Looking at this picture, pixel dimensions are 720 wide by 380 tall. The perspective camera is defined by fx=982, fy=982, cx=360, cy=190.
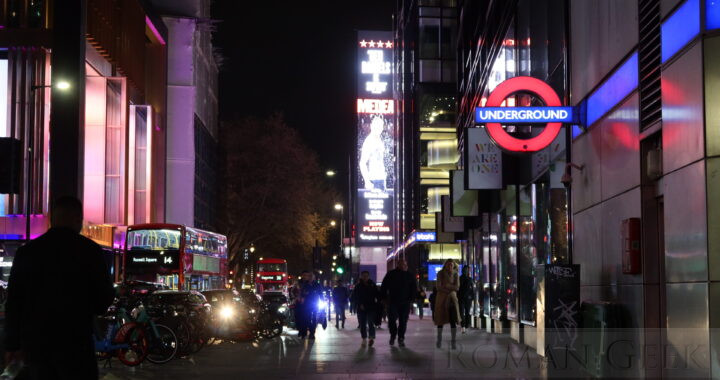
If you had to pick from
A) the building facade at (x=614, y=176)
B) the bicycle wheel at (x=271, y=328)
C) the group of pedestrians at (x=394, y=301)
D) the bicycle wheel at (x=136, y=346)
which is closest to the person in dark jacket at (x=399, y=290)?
the group of pedestrians at (x=394, y=301)

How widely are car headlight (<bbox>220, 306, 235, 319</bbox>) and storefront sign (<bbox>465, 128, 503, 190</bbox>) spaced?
20.2ft

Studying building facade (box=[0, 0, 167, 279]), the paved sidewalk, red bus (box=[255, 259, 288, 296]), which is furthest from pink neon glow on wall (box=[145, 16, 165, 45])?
the paved sidewalk

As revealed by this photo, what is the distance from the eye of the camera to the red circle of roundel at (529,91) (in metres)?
15.4

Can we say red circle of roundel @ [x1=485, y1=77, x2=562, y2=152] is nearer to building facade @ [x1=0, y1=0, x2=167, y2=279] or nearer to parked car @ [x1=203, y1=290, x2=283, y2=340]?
parked car @ [x1=203, y1=290, x2=283, y2=340]

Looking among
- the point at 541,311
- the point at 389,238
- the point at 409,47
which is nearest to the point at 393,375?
the point at 541,311

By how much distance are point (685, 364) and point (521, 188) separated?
41.5 ft

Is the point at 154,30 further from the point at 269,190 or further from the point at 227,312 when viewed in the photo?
the point at 227,312

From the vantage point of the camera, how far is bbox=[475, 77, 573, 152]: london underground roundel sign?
15133 millimetres

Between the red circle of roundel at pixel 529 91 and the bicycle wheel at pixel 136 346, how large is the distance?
668cm

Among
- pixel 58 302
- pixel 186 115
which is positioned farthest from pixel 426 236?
Result: pixel 58 302

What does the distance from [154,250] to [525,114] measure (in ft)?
70.2

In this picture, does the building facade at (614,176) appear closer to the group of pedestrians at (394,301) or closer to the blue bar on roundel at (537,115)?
the blue bar on roundel at (537,115)

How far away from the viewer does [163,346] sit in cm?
1670

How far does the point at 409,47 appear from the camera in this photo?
63.9 meters
